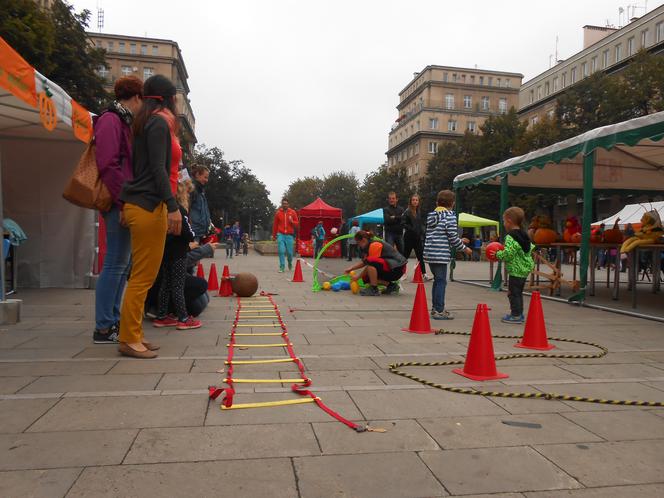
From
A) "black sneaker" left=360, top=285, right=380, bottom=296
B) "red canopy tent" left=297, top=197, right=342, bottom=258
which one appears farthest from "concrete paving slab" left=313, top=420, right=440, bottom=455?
"red canopy tent" left=297, top=197, right=342, bottom=258

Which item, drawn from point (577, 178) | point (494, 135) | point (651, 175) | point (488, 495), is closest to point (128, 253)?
point (488, 495)

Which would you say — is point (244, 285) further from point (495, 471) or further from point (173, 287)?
point (495, 471)

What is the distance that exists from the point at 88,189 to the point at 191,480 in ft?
9.61

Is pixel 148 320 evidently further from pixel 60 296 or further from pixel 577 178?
pixel 577 178

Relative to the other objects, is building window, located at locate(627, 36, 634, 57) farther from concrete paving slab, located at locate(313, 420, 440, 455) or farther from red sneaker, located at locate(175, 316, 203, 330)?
concrete paving slab, located at locate(313, 420, 440, 455)

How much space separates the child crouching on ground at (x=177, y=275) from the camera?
5.62m

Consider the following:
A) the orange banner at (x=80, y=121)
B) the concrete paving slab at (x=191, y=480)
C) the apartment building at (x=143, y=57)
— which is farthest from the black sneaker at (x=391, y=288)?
the apartment building at (x=143, y=57)

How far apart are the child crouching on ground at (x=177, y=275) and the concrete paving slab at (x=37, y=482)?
337 centimetres

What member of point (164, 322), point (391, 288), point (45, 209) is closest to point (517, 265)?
point (391, 288)

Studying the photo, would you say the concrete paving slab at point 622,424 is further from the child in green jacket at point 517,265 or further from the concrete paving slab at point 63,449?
the child in green jacket at point 517,265

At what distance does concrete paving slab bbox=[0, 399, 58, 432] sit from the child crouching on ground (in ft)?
8.16

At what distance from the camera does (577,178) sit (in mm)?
12102

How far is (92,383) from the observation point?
11.9 feet

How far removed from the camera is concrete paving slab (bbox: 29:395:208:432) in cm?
286
